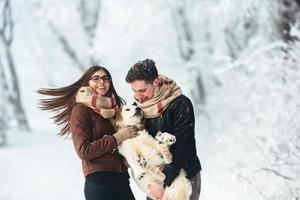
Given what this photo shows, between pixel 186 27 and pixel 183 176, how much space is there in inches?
207

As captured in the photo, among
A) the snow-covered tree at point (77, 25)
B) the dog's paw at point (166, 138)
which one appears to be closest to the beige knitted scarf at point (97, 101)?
the dog's paw at point (166, 138)

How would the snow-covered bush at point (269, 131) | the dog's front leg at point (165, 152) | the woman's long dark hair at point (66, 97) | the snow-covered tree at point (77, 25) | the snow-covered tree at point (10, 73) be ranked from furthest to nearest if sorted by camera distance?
the snow-covered tree at point (77, 25) < the snow-covered tree at point (10, 73) < the snow-covered bush at point (269, 131) < the woman's long dark hair at point (66, 97) < the dog's front leg at point (165, 152)

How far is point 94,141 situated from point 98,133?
51 millimetres

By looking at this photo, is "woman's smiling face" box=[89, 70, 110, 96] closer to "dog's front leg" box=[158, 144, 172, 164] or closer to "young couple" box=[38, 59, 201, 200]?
"young couple" box=[38, 59, 201, 200]

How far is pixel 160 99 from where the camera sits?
6.61 ft

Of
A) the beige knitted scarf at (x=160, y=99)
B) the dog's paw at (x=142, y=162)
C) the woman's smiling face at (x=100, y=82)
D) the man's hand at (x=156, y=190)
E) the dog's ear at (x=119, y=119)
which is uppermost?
the woman's smiling face at (x=100, y=82)

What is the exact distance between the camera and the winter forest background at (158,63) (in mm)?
4832

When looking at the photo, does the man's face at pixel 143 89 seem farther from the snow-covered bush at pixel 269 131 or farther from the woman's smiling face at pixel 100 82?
the snow-covered bush at pixel 269 131

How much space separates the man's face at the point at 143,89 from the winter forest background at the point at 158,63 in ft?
7.70

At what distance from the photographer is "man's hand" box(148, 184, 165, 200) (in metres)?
2.01

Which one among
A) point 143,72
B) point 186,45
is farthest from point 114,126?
point 186,45

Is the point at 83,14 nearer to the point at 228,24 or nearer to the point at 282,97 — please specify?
the point at 228,24

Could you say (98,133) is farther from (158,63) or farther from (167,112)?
(158,63)

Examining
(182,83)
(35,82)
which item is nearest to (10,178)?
(35,82)
